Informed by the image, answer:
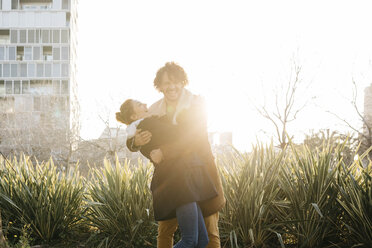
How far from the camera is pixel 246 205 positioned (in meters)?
3.64

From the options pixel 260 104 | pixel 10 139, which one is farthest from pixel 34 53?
pixel 260 104

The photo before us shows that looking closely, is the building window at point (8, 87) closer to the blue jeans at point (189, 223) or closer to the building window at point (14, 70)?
the building window at point (14, 70)

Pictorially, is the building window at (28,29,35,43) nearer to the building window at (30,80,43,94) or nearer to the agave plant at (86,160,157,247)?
the building window at (30,80,43,94)

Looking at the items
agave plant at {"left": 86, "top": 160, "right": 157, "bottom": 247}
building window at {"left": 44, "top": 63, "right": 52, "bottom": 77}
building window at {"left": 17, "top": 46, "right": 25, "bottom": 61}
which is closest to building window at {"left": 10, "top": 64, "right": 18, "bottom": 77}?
building window at {"left": 17, "top": 46, "right": 25, "bottom": 61}

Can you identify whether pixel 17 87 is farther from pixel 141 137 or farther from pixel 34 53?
pixel 141 137

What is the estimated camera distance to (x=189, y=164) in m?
2.43

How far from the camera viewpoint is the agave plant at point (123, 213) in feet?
13.1

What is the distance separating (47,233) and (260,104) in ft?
65.9

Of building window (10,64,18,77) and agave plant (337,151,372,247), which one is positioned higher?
building window (10,64,18,77)

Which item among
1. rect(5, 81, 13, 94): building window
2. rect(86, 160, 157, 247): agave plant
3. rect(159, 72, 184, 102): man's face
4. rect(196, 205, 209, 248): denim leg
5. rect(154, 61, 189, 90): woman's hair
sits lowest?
rect(86, 160, 157, 247): agave plant

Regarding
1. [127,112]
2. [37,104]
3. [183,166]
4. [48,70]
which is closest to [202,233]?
[183,166]

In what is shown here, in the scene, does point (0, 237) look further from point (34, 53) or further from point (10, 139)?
point (34, 53)

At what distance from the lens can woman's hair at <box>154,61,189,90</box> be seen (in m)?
2.64

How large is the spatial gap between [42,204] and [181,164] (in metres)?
2.70
